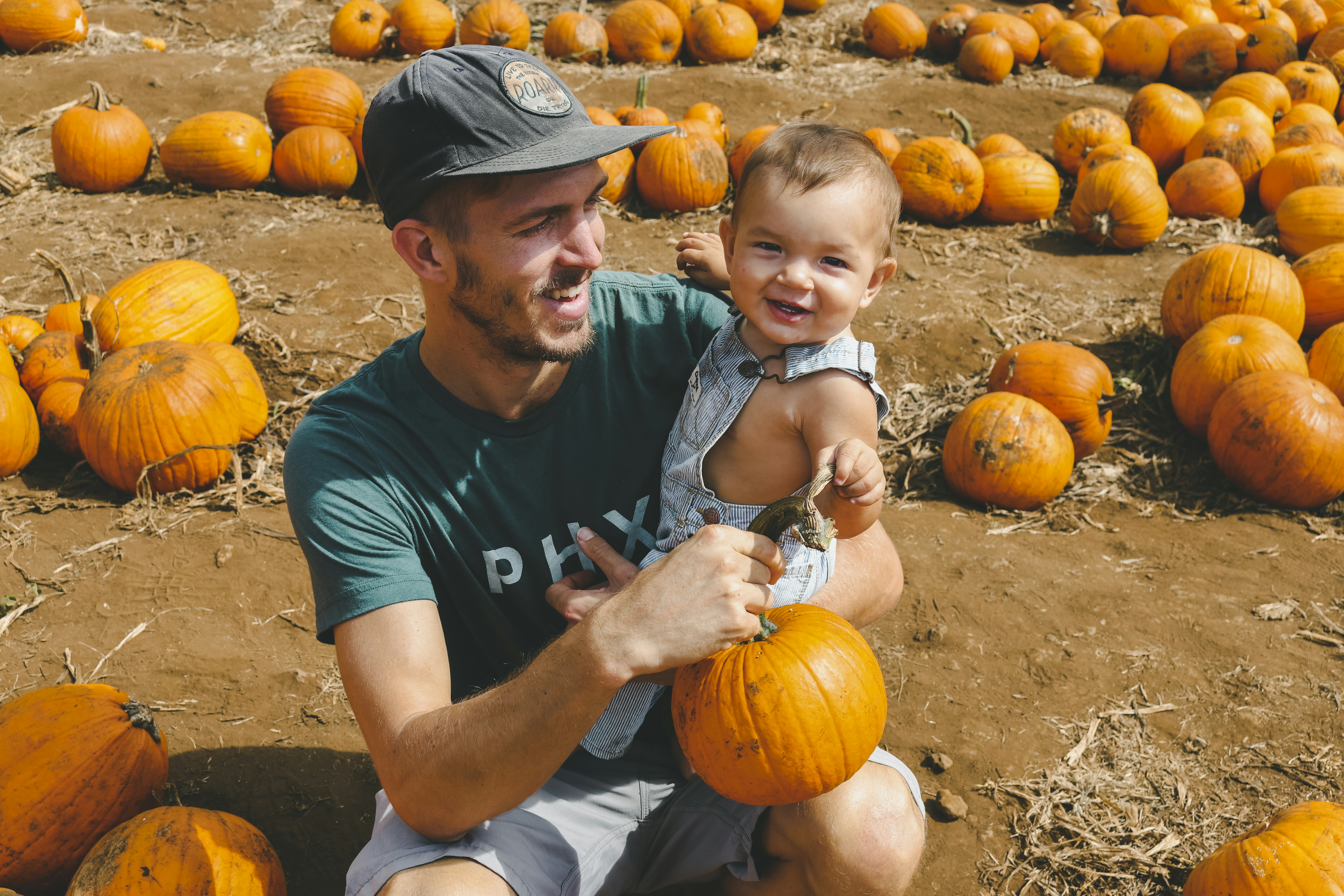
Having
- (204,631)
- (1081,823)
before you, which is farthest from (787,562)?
(204,631)

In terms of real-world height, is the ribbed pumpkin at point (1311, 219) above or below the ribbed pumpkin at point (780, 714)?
below

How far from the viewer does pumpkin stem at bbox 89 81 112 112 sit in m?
8.15

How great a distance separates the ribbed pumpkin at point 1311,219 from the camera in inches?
254

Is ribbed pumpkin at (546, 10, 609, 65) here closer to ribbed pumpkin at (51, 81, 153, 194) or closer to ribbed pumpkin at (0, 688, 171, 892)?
ribbed pumpkin at (51, 81, 153, 194)

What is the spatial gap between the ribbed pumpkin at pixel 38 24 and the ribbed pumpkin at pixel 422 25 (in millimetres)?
4148

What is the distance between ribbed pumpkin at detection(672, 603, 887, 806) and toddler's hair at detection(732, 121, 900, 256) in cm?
119

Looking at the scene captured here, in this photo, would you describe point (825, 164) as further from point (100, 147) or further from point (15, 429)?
point (100, 147)

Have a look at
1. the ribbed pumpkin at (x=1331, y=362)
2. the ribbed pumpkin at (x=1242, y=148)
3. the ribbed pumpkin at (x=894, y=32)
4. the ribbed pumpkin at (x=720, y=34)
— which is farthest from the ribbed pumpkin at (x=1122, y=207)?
the ribbed pumpkin at (x=720, y=34)

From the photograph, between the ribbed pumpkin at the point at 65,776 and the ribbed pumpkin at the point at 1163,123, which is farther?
the ribbed pumpkin at the point at 1163,123

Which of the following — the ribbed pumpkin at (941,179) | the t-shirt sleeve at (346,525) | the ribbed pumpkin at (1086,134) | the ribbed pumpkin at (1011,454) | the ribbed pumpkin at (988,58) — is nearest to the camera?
the t-shirt sleeve at (346,525)

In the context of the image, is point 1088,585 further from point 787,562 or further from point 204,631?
point 204,631

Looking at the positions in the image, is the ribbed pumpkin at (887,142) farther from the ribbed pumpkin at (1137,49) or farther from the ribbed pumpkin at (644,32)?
the ribbed pumpkin at (1137,49)

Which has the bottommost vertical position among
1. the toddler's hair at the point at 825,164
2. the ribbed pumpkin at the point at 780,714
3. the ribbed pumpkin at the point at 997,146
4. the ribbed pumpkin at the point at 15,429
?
the ribbed pumpkin at the point at 15,429

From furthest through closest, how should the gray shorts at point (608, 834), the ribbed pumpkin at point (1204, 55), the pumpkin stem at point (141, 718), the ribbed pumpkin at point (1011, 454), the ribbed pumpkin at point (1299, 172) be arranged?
the ribbed pumpkin at point (1204, 55), the ribbed pumpkin at point (1299, 172), the ribbed pumpkin at point (1011, 454), the pumpkin stem at point (141, 718), the gray shorts at point (608, 834)
